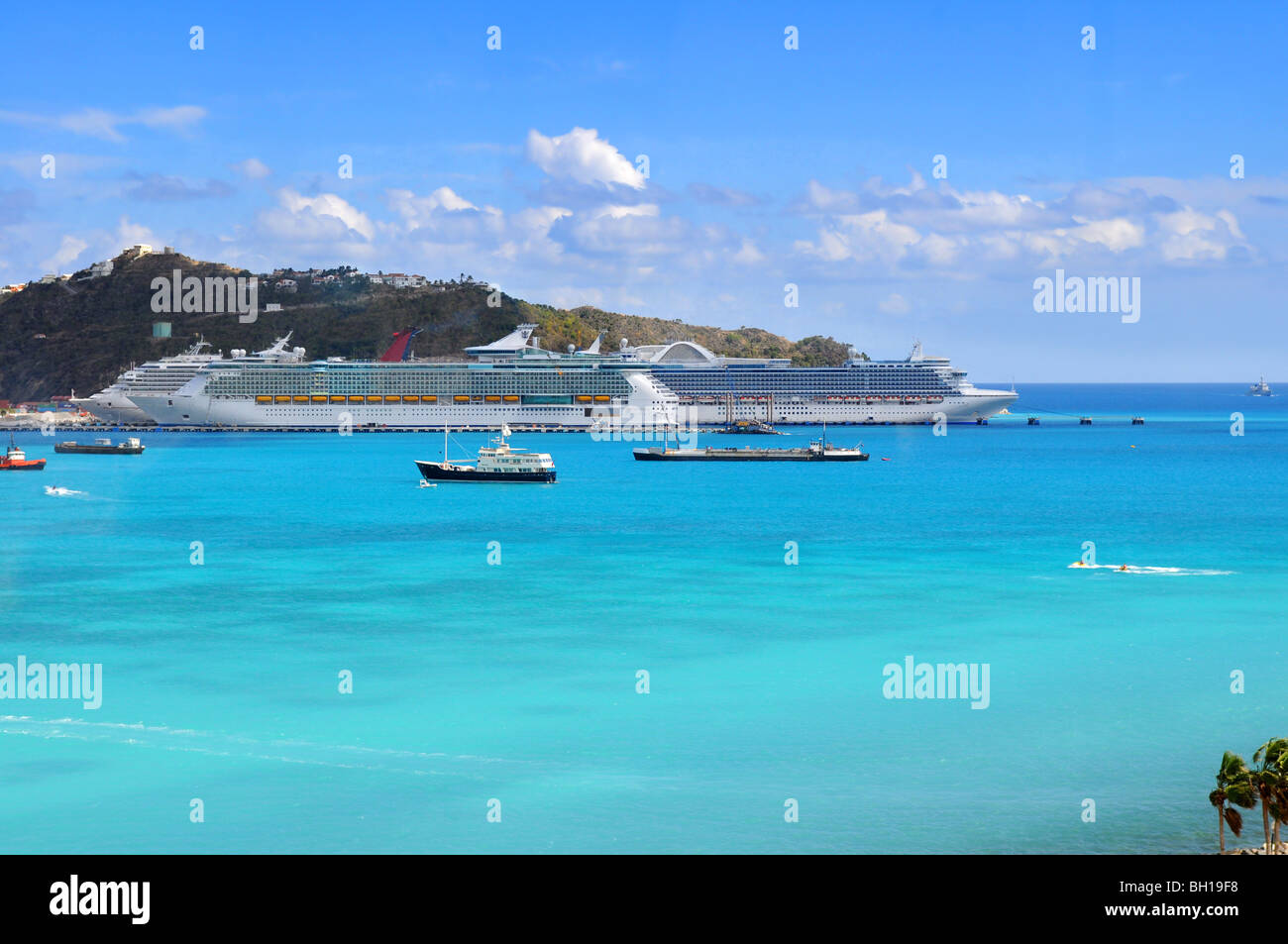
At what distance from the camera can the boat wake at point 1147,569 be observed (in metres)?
33.4

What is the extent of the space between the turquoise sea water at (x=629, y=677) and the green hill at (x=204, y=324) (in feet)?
421

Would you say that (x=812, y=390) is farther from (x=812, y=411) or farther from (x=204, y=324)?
(x=204, y=324)

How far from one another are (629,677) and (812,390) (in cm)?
10942

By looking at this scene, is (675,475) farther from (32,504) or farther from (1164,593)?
(1164,593)

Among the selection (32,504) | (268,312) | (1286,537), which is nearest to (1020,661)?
(1286,537)

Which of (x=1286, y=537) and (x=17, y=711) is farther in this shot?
(x=1286, y=537)

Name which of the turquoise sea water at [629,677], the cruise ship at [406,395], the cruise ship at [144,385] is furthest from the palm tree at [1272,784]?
the cruise ship at [144,385]

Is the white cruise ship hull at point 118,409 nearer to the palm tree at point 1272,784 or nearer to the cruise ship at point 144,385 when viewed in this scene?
the cruise ship at point 144,385

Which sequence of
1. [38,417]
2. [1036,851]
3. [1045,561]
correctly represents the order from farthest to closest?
[38,417] → [1045,561] → [1036,851]

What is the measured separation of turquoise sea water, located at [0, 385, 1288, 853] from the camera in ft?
47.6
